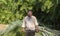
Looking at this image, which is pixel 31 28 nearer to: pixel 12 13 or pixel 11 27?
pixel 11 27

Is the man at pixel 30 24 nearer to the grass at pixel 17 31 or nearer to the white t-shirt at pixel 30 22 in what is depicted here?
the white t-shirt at pixel 30 22

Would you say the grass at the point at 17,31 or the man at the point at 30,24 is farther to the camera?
the grass at the point at 17,31

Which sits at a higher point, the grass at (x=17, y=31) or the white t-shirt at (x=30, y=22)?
the white t-shirt at (x=30, y=22)

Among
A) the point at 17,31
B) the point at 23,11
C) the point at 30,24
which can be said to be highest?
the point at 23,11

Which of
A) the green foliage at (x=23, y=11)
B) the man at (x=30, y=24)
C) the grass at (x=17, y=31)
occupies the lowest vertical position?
the grass at (x=17, y=31)

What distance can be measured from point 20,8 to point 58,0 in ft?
8.78

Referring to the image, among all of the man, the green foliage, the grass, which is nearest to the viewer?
the man

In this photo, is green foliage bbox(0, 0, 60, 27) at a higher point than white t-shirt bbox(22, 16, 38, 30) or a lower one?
higher

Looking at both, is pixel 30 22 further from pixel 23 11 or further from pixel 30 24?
pixel 23 11

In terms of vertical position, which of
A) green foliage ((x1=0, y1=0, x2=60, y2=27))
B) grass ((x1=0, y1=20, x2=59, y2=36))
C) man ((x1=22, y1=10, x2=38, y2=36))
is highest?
green foliage ((x1=0, y1=0, x2=60, y2=27))

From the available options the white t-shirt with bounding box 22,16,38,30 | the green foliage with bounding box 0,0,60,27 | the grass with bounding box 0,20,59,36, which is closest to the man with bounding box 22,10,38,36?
the white t-shirt with bounding box 22,16,38,30

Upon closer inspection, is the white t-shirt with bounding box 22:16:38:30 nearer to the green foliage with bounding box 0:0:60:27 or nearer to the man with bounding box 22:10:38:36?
the man with bounding box 22:10:38:36

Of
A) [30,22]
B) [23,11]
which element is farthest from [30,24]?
[23,11]

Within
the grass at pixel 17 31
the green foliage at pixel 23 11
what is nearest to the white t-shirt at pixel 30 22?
the grass at pixel 17 31
